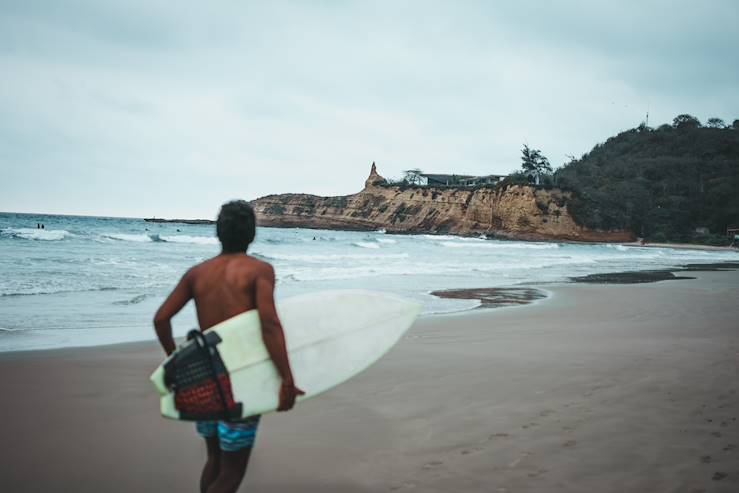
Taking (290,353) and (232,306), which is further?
(290,353)

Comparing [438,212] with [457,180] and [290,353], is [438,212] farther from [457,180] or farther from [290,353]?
[290,353]

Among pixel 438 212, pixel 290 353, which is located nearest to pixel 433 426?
pixel 290 353

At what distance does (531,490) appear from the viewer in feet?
8.21

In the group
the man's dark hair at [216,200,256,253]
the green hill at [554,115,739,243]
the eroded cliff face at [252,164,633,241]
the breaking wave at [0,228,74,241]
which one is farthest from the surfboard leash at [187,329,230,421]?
the green hill at [554,115,739,243]

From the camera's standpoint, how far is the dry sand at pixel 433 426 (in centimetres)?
266

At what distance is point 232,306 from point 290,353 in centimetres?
44

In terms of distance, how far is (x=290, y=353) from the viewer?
7.78 ft

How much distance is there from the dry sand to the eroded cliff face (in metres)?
58.5

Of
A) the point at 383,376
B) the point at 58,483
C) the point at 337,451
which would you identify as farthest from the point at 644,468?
the point at 58,483

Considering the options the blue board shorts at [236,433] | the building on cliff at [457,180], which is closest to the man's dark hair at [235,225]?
the blue board shorts at [236,433]

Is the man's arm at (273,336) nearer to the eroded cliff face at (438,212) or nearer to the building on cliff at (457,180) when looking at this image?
the eroded cliff face at (438,212)

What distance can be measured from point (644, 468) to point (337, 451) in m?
1.61

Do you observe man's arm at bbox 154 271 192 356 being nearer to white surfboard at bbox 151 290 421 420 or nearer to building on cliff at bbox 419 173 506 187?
white surfboard at bbox 151 290 421 420

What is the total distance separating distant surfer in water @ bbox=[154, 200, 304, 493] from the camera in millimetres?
2010
